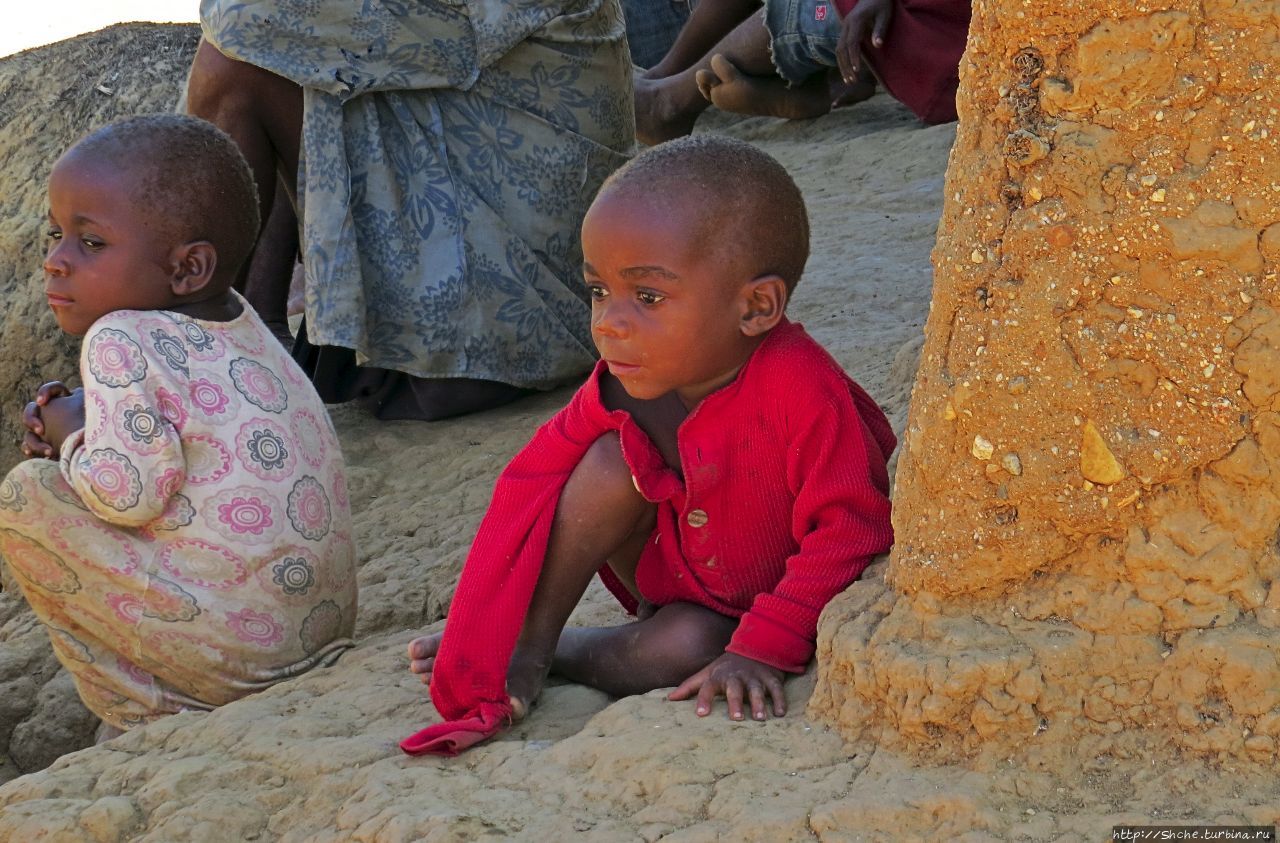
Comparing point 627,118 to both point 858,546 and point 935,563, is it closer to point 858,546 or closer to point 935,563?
point 858,546

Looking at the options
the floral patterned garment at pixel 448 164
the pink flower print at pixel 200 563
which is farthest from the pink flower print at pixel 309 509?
the floral patterned garment at pixel 448 164

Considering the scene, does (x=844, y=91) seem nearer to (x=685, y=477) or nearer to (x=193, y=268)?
(x=193, y=268)

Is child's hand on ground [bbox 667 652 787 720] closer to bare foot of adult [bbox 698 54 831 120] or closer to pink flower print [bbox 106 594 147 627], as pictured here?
pink flower print [bbox 106 594 147 627]

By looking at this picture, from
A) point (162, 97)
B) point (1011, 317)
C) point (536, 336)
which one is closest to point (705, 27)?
point (162, 97)

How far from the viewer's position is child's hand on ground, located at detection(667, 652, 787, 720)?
1950 mm

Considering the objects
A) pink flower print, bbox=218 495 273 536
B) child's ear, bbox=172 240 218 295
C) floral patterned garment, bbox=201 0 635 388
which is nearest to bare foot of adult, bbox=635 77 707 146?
floral patterned garment, bbox=201 0 635 388

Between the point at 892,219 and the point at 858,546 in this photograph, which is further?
the point at 892,219

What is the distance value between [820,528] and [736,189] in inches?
19.5

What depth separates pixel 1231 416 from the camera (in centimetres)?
162

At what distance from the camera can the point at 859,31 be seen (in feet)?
16.7

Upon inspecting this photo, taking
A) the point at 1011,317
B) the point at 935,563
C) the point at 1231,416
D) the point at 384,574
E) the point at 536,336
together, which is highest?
the point at 1011,317

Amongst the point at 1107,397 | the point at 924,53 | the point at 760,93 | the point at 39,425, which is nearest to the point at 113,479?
the point at 39,425

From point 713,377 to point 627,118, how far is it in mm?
→ 1998

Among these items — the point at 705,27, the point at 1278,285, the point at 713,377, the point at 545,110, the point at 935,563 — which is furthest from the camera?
the point at 705,27
